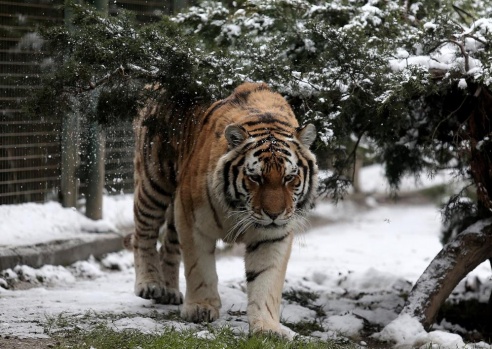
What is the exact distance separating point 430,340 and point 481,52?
6.39 feet

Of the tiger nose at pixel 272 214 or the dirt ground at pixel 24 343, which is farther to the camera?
the tiger nose at pixel 272 214

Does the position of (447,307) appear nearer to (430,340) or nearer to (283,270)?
(430,340)

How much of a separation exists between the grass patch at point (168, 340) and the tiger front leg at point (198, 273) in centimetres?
50

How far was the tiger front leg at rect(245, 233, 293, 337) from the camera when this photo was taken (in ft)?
A: 15.6

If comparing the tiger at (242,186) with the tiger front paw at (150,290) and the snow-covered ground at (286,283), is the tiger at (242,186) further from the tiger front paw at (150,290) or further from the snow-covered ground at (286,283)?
the tiger front paw at (150,290)

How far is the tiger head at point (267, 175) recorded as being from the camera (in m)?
4.60

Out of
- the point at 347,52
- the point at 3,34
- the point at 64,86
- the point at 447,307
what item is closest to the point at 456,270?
the point at 447,307

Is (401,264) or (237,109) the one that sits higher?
(237,109)

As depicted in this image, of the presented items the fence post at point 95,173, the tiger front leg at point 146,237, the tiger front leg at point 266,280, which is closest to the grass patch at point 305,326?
the tiger front leg at point 266,280

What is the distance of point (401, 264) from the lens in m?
9.79

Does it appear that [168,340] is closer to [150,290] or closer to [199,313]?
[199,313]

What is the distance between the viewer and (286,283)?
24.9ft

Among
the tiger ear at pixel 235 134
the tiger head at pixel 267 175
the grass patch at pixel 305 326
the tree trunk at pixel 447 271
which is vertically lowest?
the grass patch at pixel 305 326

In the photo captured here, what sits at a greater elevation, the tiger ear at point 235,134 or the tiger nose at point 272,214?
the tiger ear at point 235,134
